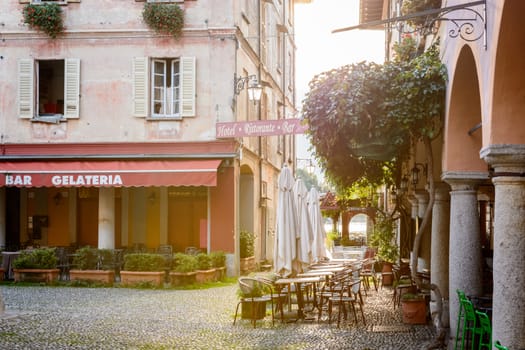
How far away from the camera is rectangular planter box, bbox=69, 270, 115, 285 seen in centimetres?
1814

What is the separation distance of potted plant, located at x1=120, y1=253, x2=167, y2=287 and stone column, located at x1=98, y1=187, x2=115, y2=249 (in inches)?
109

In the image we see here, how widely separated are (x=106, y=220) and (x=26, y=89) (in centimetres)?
425

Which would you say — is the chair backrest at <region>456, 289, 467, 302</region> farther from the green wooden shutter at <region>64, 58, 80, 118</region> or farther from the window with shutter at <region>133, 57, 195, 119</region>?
the green wooden shutter at <region>64, 58, 80, 118</region>

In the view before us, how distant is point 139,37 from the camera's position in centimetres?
2050

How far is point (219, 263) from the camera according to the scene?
770 inches

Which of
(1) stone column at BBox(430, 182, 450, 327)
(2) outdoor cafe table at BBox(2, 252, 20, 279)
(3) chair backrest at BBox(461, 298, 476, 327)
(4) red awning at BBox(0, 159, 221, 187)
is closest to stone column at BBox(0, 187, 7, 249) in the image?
(4) red awning at BBox(0, 159, 221, 187)

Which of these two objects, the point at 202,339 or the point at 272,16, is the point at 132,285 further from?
the point at 272,16

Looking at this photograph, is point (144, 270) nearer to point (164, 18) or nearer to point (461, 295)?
point (164, 18)

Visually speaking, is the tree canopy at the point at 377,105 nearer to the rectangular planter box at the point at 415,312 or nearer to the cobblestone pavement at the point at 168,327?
the rectangular planter box at the point at 415,312

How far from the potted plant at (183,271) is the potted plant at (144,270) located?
0.29 meters

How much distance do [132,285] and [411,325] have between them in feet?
26.3

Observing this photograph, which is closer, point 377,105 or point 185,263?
point 377,105

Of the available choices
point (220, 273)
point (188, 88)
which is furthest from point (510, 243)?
point (188, 88)

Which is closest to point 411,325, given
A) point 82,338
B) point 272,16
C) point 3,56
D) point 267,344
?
point 267,344
